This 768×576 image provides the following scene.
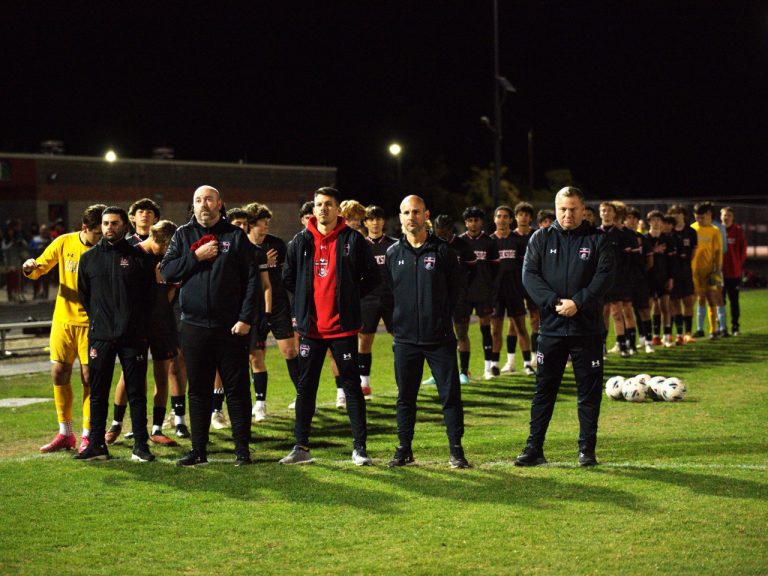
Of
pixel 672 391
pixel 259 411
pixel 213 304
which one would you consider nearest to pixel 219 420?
pixel 259 411

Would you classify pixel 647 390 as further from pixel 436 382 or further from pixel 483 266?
pixel 436 382

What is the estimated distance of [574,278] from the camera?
8.40 m

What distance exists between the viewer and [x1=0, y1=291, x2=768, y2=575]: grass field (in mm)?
6004

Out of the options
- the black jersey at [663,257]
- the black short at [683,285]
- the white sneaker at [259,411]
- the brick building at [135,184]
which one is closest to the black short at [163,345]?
the white sneaker at [259,411]

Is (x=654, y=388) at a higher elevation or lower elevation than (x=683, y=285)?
lower

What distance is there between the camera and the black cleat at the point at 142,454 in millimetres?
8984

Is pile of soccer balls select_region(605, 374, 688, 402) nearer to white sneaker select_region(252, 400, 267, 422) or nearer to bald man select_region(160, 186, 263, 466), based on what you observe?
white sneaker select_region(252, 400, 267, 422)

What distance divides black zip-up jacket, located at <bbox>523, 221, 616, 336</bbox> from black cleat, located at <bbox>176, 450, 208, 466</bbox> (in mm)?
2979

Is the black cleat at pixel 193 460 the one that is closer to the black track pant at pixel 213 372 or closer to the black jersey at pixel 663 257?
the black track pant at pixel 213 372

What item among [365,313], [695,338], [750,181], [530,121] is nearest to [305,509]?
[365,313]

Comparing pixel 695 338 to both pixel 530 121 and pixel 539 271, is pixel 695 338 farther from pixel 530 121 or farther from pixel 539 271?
pixel 530 121

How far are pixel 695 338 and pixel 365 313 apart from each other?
8.81 metres

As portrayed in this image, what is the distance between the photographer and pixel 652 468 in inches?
327

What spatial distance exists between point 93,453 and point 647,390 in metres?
6.17
